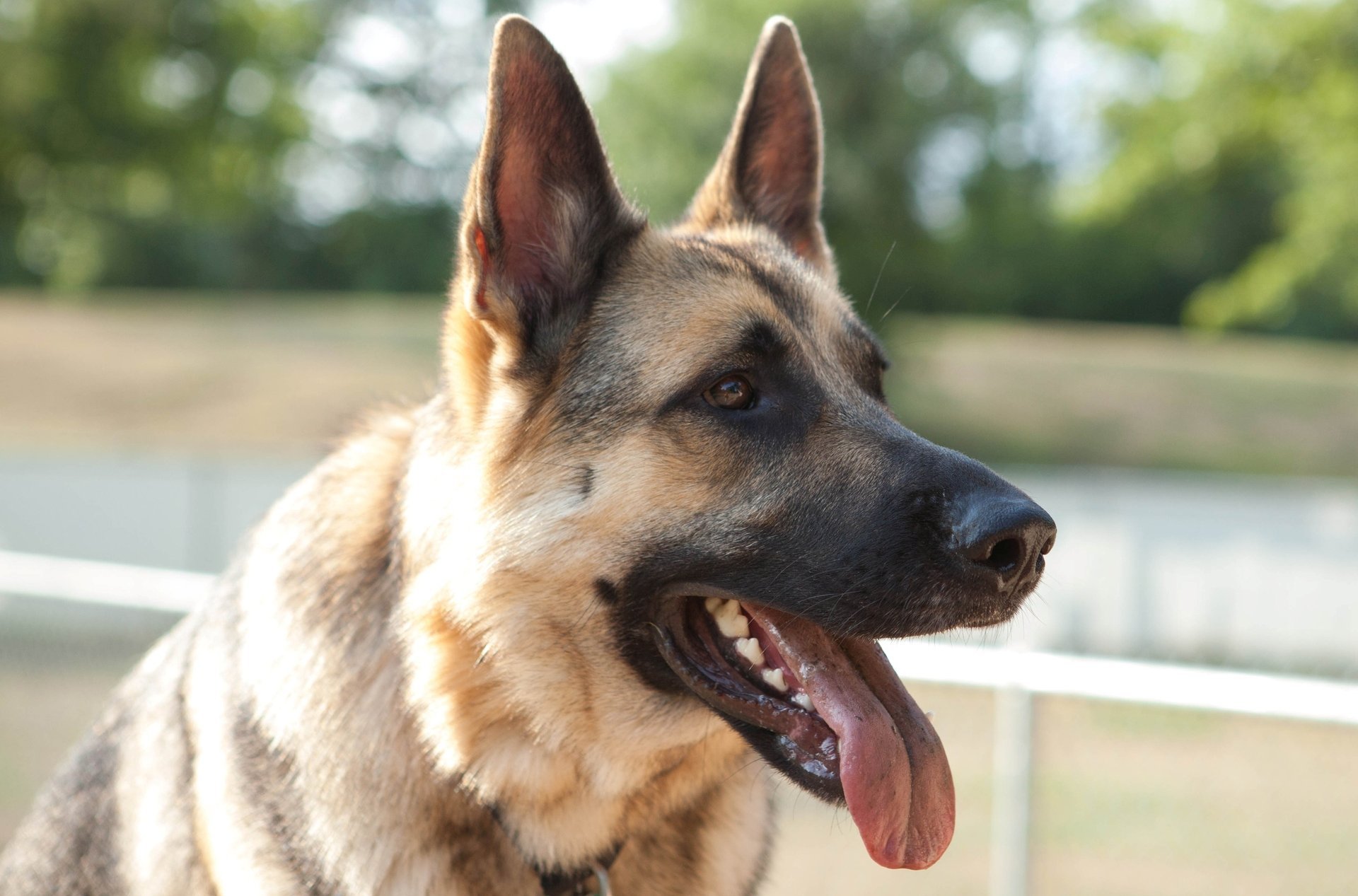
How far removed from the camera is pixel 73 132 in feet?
79.6

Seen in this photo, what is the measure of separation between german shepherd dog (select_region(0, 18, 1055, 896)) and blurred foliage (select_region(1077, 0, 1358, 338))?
46.6ft

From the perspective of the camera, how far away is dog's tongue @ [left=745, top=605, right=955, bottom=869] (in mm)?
2449

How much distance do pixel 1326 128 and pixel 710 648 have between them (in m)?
14.9

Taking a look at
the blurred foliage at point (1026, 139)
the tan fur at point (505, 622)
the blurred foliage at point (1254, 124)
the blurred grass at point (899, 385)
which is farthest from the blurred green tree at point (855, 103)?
Answer: the tan fur at point (505, 622)

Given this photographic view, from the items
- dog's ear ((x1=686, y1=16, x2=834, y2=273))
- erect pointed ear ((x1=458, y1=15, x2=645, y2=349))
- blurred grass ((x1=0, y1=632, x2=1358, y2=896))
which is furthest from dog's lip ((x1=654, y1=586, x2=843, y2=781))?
blurred grass ((x1=0, y1=632, x2=1358, y2=896))

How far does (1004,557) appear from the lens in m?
2.39

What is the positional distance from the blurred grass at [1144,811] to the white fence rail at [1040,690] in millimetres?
78

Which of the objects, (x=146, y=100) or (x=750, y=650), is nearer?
(x=750, y=650)

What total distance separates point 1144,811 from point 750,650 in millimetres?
2720

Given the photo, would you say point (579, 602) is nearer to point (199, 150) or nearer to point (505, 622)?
point (505, 622)

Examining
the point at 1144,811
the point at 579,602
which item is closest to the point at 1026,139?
the point at 1144,811

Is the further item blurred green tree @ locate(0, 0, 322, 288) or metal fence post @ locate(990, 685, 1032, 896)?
blurred green tree @ locate(0, 0, 322, 288)

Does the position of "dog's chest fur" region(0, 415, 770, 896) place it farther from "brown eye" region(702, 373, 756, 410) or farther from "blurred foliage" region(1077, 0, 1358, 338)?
"blurred foliage" region(1077, 0, 1358, 338)

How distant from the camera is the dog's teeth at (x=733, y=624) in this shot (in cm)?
266
